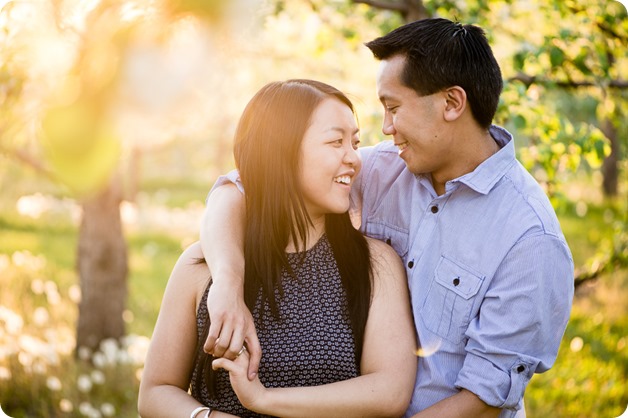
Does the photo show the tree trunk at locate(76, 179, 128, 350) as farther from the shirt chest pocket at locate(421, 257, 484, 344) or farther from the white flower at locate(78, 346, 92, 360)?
the shirt chest pocket at locate(421, 257, 484, 344)

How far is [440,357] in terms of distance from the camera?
7.20 ft

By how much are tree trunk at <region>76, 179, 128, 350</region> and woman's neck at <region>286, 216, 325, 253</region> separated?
2668mm

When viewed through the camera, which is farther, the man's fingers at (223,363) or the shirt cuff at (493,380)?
the shirt cuff at (493,380)

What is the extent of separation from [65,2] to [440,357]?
307 cm

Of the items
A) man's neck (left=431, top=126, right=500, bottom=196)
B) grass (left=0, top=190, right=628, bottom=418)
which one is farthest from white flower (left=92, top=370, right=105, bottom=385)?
man's neck (left=431, top=126, right=500, bottom=196)

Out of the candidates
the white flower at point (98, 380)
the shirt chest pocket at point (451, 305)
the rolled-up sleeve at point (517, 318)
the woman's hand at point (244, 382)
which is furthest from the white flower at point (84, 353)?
the rolled-up sleeve at point (517, 318)

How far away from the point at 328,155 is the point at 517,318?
2.37ft

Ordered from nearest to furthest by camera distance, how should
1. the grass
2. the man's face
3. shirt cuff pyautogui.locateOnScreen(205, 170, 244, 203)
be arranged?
1. the man's face
2. shirt cuff pyautogui.locateOnScreen(205, 170, 244, 203)
3. the grass

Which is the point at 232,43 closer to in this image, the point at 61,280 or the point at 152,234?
the point at 61,280

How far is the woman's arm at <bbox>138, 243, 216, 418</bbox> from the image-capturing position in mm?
2186

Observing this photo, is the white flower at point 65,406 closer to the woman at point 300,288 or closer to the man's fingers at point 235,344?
the woman at point 300,288

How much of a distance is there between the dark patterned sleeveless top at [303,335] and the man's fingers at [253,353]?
156 mm

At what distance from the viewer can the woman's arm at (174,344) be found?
219 centimetres

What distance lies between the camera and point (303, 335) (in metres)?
2.14
